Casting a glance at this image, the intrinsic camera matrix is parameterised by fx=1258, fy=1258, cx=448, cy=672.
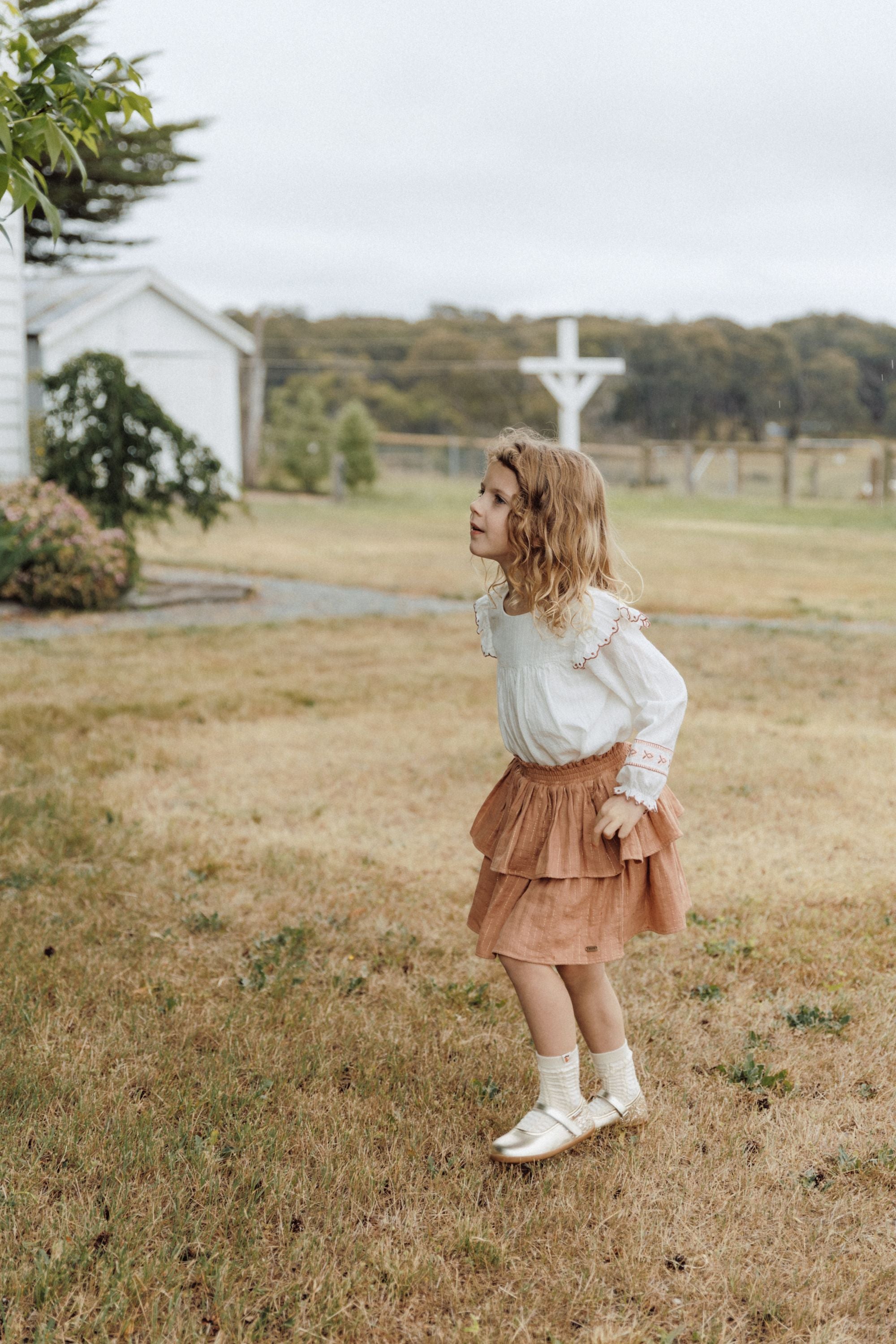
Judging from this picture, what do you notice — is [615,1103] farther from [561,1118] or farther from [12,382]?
[12,382]

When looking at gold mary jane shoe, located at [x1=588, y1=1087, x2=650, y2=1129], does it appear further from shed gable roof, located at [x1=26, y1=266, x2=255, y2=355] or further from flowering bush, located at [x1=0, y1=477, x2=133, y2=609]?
shed gable roof, located at [x1=26, y1=266, x2=255, y2=355]

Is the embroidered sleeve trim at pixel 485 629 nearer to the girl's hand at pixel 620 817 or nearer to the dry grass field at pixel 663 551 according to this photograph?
the girl's hand at pixel 620 817

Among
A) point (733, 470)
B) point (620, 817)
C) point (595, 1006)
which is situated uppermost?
point (733, 470)

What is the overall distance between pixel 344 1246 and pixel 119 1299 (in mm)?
371

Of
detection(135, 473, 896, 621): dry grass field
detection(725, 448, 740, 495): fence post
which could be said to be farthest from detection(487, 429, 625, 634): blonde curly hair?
detection(725, 448, 740, 495): fence post

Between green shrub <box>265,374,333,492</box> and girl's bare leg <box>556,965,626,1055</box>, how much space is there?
2636cm

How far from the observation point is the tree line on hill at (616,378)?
29.2 m

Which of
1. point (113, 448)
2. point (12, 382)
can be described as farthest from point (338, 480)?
point (113, 448)

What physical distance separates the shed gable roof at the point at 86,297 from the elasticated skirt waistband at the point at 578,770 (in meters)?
19.3

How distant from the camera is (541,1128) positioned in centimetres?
236

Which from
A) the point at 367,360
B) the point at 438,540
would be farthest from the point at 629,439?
the point at 438,540

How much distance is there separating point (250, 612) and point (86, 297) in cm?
1338

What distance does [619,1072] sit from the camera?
248 centimetres

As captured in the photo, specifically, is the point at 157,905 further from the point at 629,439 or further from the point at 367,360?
the point at 367,360
